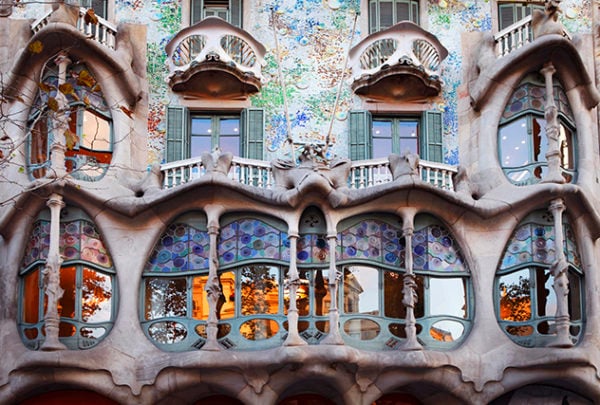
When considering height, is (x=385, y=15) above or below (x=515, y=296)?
above

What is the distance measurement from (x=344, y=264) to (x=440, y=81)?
4804 millimetres

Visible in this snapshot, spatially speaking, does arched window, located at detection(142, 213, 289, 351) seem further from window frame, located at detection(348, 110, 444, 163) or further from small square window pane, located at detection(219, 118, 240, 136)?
window frame, located at detection(348, 110, 444, 163)

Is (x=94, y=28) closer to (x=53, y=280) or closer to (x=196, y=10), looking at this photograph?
(x=196, y=10)

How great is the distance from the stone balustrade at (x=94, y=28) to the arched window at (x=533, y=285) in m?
9.43

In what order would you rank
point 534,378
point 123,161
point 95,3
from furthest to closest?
1. point 95,3
2. point 123,161
3. point 534,378

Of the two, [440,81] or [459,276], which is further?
[440,81]

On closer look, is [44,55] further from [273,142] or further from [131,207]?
[273,142]

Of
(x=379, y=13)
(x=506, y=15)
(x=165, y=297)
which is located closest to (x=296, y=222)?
(x=165, y=297)

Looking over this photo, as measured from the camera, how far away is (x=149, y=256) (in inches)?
802

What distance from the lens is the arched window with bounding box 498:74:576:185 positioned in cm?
2103

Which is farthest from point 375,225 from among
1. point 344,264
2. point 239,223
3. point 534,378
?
point 534,378

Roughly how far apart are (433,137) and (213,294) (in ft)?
20.1

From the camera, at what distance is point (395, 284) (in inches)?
799

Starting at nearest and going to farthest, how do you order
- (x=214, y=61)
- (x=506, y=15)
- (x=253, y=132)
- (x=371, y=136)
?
(x=214, y=61), (x=253, y=132), (x=371, y=136), (x=506, y=15)
